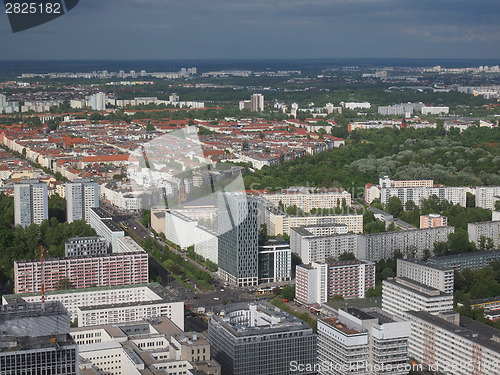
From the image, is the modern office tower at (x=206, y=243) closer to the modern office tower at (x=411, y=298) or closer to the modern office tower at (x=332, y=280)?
the modern office tower at (x=332, y=280)

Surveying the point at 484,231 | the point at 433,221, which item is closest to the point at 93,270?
the point at 433,221

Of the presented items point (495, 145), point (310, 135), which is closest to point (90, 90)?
point (310, 135)

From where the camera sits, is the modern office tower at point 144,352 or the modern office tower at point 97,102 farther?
→ the modern office tower at point 97,102

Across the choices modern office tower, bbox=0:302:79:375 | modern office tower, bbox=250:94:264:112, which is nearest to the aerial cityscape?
modern office tower, bbox=0:302:79:375

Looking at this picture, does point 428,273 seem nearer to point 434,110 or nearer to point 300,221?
point 300,221

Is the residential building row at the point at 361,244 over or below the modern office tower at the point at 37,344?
below

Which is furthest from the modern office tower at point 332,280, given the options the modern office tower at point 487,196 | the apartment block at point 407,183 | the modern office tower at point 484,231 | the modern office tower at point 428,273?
the apartment block at point 407,183

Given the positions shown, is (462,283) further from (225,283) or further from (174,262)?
(174,262)
